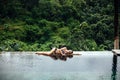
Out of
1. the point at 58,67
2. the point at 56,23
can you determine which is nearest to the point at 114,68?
the point at 58,67

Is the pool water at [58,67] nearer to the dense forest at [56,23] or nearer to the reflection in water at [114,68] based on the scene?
the reflection in water at [114,68]

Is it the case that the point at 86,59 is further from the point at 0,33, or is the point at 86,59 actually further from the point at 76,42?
the point at 0,33

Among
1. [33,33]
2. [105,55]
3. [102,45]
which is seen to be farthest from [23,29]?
[105,55]

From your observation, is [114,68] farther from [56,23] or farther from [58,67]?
[56,23]

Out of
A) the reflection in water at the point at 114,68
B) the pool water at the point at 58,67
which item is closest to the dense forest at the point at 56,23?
→ the pool water at the point at 58,67

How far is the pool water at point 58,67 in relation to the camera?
18.0ft

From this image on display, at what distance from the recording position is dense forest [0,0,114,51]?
43.2 feet

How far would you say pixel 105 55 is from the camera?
753 centimetres

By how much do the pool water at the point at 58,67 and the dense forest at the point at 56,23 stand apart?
5083 mm

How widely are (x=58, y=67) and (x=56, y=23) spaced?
25.9ft

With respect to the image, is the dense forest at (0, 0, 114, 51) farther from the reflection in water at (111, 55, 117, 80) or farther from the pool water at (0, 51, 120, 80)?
the reflection in water at (111, 55, 117, 80)

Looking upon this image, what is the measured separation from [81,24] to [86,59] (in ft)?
23.1

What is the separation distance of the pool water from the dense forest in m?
5.08

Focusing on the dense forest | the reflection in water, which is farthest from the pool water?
the dense forest
